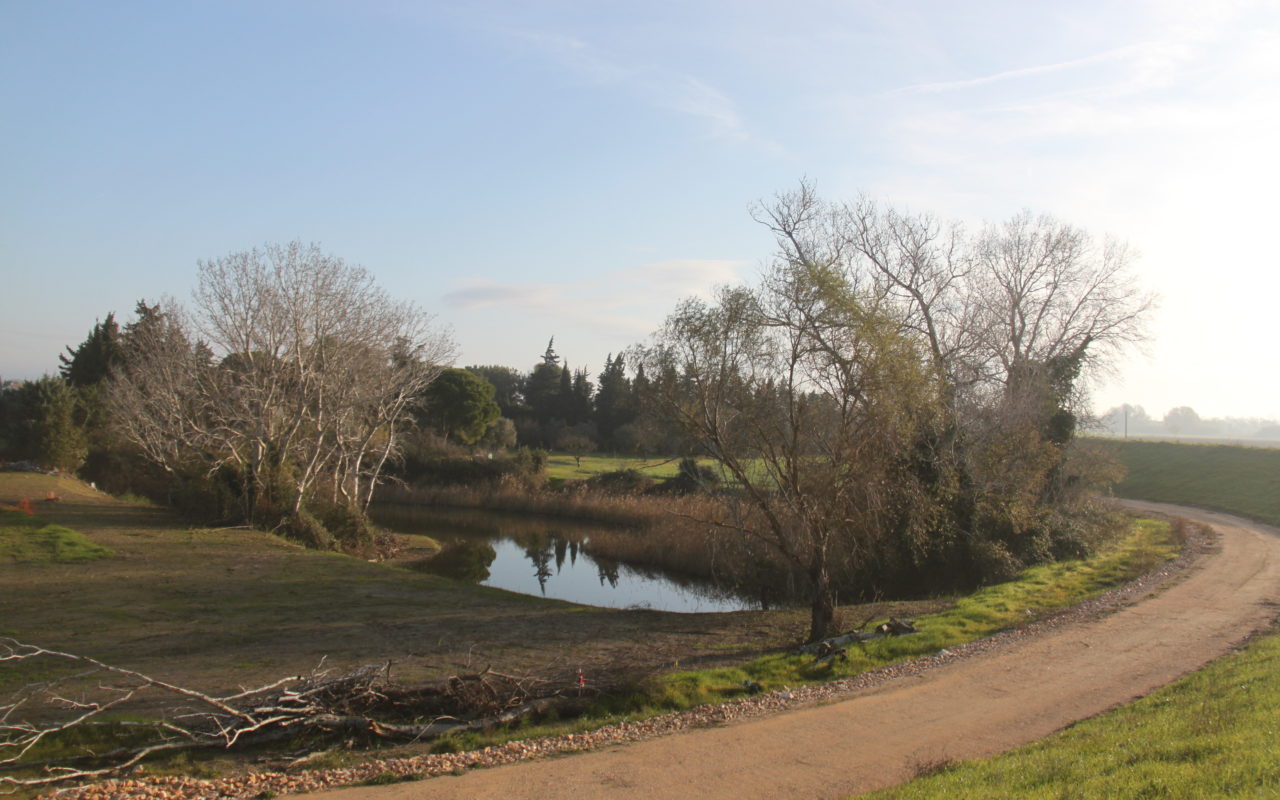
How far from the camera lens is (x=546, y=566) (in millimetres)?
29844

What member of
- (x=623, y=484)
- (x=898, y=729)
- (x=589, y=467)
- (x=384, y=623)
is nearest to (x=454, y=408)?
(x=589, y=467)

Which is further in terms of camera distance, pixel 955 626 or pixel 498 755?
pixel 955 626

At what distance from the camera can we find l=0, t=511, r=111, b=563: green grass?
749 inches

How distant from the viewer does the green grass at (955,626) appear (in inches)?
413

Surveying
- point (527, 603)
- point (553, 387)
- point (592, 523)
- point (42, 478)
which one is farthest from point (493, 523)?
point (553, 387)

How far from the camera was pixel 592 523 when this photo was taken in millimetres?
40094

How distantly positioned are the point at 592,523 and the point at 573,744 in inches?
1247

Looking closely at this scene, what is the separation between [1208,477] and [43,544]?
52.8 metres

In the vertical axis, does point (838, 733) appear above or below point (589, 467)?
below

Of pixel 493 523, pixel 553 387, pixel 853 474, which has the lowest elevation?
pixel 493 523

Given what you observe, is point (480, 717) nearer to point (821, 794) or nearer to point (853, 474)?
point (821, 794)

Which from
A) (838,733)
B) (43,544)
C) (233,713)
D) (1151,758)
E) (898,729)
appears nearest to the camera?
(1151,758)

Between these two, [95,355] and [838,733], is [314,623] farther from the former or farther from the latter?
[95,355]

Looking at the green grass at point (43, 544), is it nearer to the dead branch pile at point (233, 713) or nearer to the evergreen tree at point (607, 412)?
the dead branch pile at point (233, 713)
